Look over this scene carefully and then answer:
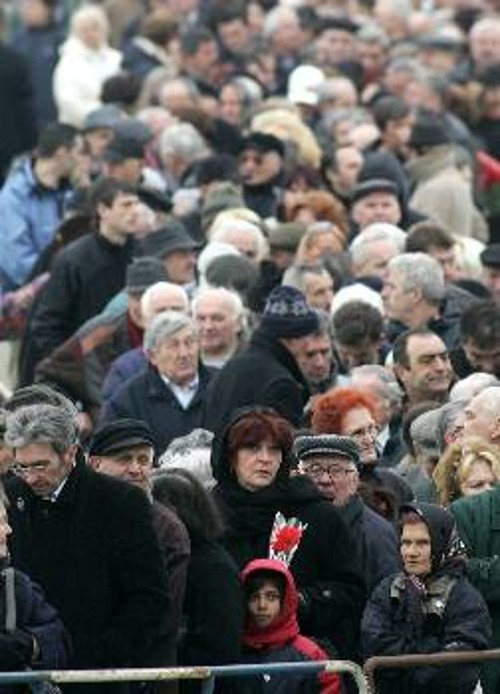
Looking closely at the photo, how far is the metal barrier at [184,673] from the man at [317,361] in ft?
13.8

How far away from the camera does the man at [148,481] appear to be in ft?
46.2

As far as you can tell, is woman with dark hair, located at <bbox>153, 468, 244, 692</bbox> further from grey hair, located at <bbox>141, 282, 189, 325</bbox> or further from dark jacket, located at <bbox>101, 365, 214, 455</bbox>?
grey hair, located at <bbox>141, 282, 189, 325</bbox>

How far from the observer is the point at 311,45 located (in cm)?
3055

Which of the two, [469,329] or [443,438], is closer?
[443,438]

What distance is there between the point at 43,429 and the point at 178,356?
13.5 ft

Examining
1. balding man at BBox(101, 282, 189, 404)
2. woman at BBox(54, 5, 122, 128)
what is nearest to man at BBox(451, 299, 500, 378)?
balding man at BBox(101, 282, 189, 404)

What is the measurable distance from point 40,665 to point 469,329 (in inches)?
206

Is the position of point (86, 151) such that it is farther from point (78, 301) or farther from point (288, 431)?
point (288, 431)

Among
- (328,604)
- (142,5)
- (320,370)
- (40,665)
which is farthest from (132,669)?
(142,5)

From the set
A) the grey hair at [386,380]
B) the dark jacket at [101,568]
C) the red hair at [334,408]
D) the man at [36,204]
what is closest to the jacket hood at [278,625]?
the dark jacket at [101,568]

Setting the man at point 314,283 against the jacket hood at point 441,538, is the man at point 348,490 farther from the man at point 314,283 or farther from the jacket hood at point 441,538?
the man at point 314,283

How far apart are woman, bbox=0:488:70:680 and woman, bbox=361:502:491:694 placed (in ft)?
4.21

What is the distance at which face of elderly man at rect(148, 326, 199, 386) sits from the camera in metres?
18.0

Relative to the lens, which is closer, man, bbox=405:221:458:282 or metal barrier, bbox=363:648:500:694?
metal barrier, bbox=363:648:500:694
